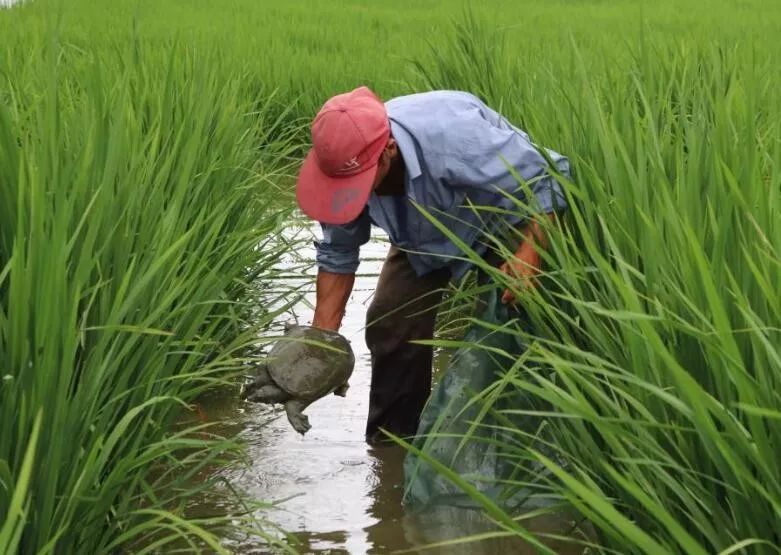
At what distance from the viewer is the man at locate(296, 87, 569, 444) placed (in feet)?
8.23

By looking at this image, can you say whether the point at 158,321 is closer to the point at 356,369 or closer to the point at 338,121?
the point at 338,121

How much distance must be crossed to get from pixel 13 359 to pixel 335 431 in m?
1.62

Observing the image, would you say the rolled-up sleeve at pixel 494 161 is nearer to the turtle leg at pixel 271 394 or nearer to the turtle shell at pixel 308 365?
the turtle shell at pixel 308 365

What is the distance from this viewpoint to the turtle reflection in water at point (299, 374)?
256cm

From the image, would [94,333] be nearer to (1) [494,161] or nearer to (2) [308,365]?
(2) [308,365]

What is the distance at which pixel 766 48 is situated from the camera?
19.0ft

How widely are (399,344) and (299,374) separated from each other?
1.89 ft

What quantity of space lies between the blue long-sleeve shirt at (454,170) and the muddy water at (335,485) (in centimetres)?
37

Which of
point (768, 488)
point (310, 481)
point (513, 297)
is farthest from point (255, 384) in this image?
point (768, 488)

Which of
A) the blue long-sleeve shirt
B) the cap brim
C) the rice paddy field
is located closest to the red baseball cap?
the cap brim

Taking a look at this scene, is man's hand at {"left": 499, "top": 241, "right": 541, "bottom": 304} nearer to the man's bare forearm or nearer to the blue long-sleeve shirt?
the blue long-sleeve shirt

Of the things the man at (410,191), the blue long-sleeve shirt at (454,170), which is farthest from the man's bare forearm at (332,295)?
the blue long-sleeve shirt at (454,170)

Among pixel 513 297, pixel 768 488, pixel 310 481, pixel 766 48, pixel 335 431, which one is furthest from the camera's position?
pixel 766 48

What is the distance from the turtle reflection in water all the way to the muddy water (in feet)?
0.62
